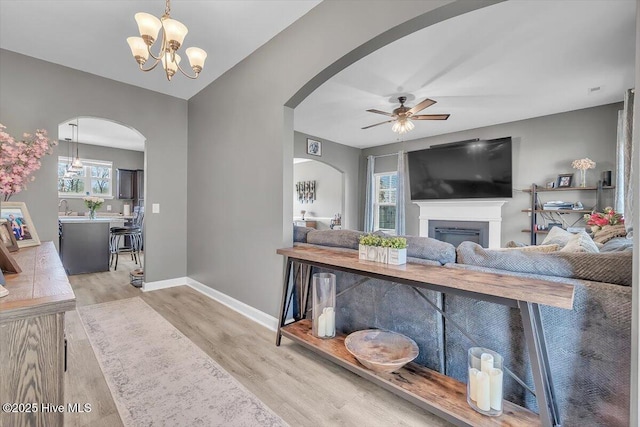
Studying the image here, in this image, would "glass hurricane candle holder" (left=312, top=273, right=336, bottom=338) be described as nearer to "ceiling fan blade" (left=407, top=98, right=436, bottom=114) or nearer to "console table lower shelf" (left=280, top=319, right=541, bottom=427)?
"console table lower shelf" (left=280, top=319, right=541, bottom=427)

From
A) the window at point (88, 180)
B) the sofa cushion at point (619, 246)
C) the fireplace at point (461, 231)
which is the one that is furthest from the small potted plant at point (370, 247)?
the window at point (88, 180)

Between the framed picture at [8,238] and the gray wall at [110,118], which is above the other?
the gray wall at [110,118]

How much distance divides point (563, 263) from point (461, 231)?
423 cm

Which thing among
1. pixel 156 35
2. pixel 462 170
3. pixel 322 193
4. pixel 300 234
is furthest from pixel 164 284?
pixel 462 170

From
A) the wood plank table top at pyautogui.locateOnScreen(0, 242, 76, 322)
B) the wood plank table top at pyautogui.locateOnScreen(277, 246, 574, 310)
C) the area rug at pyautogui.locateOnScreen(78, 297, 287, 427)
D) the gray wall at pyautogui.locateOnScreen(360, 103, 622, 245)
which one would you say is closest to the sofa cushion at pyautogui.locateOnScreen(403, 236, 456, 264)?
the wood plank table top at pyautogui.locateOnScreen(277, 246, 574, 310)

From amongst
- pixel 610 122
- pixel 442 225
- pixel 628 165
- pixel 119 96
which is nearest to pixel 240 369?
pixel 119 96

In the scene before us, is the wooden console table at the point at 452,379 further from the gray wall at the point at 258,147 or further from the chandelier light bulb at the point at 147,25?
the chandelier light bulb at the point at 147,25

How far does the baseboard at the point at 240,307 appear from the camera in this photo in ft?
8.55

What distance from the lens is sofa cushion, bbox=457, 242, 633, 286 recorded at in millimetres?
1229

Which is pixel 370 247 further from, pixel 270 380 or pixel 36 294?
pixel 36 294

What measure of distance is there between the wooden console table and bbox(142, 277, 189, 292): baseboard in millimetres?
2783

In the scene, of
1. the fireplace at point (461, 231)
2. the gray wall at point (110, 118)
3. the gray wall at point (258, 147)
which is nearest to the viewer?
the gray wall at point (258, 147)

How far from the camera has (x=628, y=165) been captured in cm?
301

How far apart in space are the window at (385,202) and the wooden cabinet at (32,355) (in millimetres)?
6179
